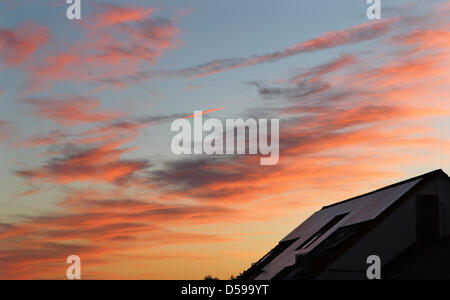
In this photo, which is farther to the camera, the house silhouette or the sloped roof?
the sloped roof

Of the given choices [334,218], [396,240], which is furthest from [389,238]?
[334,218]

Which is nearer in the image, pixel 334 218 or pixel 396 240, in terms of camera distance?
pixel 396 240

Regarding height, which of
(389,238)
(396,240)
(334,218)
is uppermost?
(334,218)

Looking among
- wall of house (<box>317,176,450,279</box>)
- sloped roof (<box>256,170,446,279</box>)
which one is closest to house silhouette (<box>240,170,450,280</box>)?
wall of house (<box>317,176,450,279</box>)

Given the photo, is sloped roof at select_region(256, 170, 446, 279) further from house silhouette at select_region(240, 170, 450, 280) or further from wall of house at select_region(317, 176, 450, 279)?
wall of house at select_region(317, 176, 450, 279)

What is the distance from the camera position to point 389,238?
3872cm

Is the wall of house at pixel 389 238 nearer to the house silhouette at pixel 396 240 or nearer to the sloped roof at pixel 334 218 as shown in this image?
the house silhouette at pixel 396 240

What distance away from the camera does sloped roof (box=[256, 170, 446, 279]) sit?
40.5 m

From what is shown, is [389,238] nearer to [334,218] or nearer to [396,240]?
[396,240]

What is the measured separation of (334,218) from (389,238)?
11.3 meters
